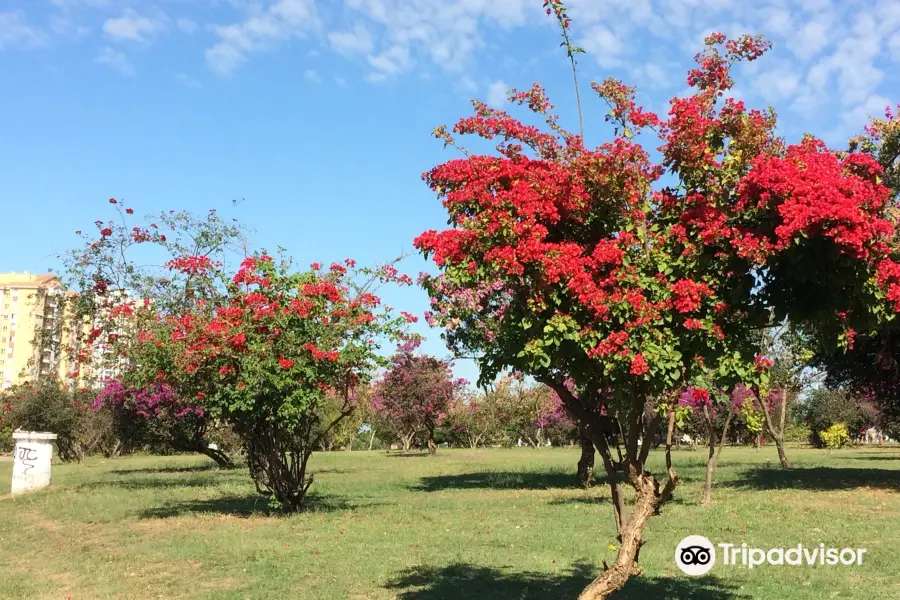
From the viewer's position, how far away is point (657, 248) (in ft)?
16.9

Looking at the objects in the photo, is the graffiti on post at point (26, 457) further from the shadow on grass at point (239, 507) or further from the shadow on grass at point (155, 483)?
the shadow on grass at point (239, 507)

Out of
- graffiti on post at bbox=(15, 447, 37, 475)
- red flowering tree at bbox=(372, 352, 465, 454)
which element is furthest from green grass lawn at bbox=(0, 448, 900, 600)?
red flowering tree at bbox=(372, 352, 465, 454)

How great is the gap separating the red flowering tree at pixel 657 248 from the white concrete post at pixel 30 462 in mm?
18622

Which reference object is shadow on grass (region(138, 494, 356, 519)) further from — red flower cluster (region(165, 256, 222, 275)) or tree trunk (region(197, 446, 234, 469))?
tree trunk (region(197, 446, 234, 469))

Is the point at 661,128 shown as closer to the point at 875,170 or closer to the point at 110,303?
the point at 875,170

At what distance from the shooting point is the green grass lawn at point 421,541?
26.2 feet

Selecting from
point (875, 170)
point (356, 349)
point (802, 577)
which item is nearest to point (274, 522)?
point (356, 349)

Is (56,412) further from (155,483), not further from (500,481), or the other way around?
(500,481)

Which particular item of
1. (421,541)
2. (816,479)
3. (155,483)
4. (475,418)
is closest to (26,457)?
(155,483)

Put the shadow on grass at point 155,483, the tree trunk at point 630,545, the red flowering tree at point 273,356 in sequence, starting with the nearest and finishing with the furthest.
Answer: the tree trunk at point 630,545, the red flowering tree at point 273,356, the shadow on grass at point 155,483

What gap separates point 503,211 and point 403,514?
10.6 metres

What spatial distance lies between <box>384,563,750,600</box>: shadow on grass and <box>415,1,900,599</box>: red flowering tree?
2329 mm

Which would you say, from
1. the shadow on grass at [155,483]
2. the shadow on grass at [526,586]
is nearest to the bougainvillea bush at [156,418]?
the shadow on grass at [155,483]

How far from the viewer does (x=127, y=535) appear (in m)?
12.2
